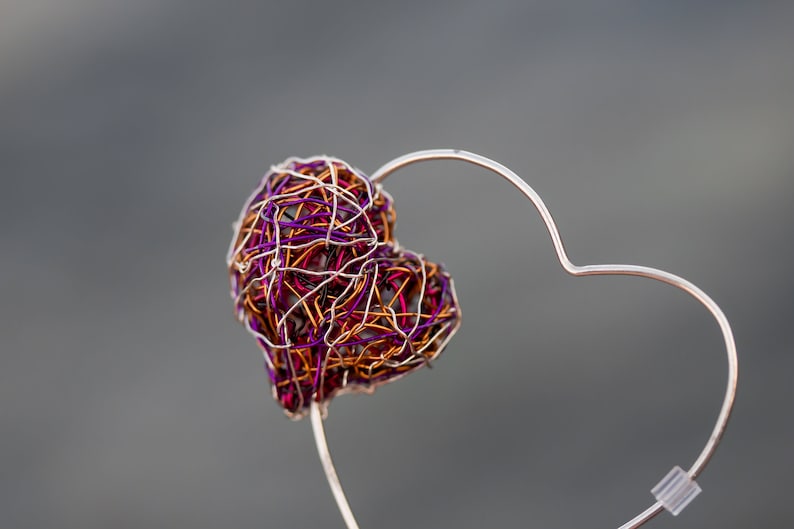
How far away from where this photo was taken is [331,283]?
23.2 inches

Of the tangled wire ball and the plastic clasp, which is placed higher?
the tangled wire ball

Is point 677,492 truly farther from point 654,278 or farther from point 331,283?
point 331,283

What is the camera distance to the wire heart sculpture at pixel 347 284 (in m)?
0.58

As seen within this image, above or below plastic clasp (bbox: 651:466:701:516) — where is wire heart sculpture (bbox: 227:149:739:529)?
above

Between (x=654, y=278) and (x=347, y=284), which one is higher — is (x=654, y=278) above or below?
below

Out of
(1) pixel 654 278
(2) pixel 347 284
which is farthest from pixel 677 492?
(2) pixel 347 284

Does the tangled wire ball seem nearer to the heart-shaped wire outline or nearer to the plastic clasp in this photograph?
the heart-shaped wire outline

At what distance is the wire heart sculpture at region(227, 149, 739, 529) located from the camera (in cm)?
58

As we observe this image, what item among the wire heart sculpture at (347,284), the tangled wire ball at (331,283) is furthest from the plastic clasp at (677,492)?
the tangled wire ball at (331,283)

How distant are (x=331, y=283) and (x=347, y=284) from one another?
0.01 m

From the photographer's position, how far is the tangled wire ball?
1.91 feet

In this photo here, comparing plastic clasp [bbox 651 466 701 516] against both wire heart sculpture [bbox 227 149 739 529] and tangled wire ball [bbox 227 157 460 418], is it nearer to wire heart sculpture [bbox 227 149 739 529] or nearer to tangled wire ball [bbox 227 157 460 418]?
wire heart sculpture [bbox 227 149 739 529]

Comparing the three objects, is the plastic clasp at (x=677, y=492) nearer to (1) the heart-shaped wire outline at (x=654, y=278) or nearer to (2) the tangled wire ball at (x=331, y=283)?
(1) the heart-shaped wire outline at (x=654, y=278)

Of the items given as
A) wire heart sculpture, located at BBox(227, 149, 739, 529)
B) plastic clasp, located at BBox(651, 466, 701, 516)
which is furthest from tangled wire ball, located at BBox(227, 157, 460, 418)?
plastic clasp, located at BBox(651, 466, 701, 516)
